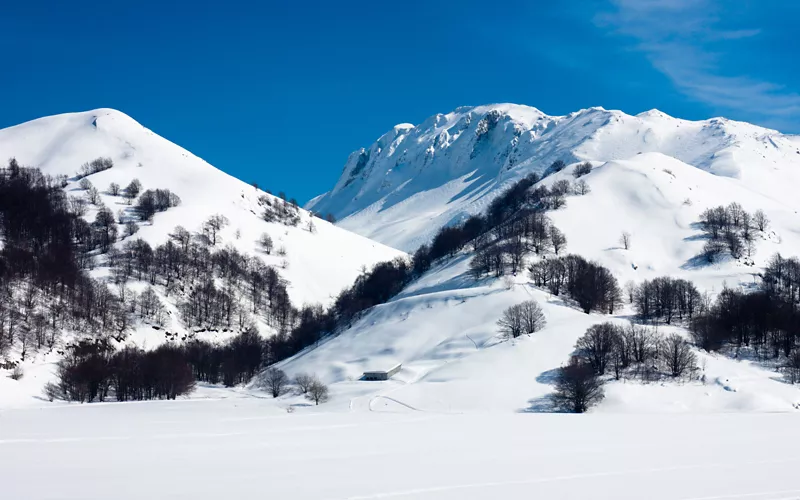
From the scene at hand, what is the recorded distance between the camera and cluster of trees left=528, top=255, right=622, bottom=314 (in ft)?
295

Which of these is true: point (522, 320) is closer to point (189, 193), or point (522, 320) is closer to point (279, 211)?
point (279, 211)

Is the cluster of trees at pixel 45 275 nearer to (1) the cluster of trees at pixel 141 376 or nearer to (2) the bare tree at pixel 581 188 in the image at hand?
(1) the cluster of trees at pixel 141 376

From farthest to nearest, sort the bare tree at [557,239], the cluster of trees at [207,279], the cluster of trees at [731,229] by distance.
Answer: the cluster of trees at [207,279] → the cluster of trees at [731,229] → the bare tree at [557,239]

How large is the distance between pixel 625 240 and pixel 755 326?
118 ft

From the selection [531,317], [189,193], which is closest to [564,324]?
[531,317]

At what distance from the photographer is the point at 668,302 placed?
88875 millimetres

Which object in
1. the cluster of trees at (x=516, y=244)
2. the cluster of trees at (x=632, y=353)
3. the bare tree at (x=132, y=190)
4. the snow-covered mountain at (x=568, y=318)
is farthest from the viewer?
the bare tree at (x=132, y=190)

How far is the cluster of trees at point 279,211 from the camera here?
549ft

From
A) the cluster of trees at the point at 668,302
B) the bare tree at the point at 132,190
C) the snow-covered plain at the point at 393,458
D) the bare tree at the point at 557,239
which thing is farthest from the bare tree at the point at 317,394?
the bare tree at the point at 132,190

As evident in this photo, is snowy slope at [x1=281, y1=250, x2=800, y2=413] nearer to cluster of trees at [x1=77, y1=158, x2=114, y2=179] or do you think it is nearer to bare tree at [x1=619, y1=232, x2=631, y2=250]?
bare tree at [x1=619, y1=232, x2=631, y2=250]

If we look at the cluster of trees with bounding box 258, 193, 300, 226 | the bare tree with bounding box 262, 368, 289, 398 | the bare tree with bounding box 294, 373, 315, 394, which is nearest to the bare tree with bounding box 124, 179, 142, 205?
the cluster of trees with bounding box 258, 193, 300, 226

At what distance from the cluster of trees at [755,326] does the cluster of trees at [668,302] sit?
8.08 ft

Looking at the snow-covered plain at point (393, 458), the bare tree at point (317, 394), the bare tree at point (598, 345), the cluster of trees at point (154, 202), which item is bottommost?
the bare tree at point (317, 394)

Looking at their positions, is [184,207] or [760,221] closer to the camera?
[760,221]
